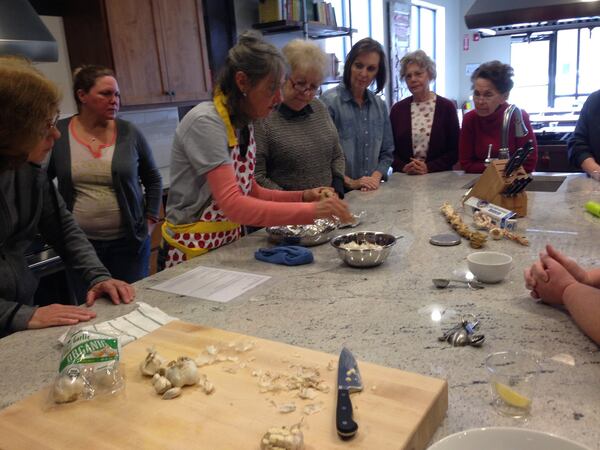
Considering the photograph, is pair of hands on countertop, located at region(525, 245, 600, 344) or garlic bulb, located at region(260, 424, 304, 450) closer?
garlic bulb, located at region(260, 424, 304, 450)

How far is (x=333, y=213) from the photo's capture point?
5.41ft

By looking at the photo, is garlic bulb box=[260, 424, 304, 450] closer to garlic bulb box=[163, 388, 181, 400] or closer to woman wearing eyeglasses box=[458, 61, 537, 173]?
garlic bulb box=[163, 388, 181, 400]

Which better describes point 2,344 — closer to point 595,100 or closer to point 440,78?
point 595,100

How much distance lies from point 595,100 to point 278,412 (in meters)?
2.66

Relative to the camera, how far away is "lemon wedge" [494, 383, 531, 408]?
840 mm

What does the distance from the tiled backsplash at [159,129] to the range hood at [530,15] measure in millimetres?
2414

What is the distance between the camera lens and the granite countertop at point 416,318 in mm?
896

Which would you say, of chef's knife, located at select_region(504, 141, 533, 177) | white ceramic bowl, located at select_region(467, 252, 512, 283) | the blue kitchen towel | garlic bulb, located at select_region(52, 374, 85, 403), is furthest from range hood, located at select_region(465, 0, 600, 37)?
garlic bulb, located at select_region(52, 374, 85, 403)

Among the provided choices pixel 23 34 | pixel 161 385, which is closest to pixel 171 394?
pixel 161 385

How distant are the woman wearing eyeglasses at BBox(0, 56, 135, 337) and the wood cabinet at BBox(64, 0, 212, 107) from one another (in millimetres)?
2065

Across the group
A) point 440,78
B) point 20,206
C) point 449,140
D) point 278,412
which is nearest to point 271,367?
point 278,412

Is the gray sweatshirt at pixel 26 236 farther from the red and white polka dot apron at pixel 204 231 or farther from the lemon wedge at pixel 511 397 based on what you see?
the lemon wedge at pixel 511 397

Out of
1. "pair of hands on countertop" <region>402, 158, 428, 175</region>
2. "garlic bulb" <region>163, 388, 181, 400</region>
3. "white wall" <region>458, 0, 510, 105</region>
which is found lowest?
"garlic bulb" <region>163, 388, 181, 400</region>

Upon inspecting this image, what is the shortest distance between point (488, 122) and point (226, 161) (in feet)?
5.71
